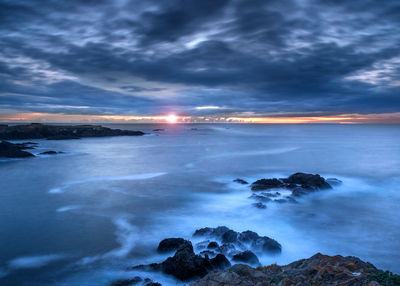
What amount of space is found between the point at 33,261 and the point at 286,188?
17.0 meters

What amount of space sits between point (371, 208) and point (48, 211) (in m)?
21.5

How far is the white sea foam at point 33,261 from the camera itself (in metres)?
10.4

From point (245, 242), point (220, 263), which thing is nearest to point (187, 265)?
point (220, 263)

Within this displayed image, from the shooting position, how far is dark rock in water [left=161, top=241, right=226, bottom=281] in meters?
8.77

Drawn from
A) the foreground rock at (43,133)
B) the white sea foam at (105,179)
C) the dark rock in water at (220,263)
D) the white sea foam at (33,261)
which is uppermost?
the foreground rock at (43,133)

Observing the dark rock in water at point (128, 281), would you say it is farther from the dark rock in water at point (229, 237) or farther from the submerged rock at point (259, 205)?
the submerged rock at point (259, 205)

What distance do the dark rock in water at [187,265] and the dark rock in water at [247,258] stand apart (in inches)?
A: 37.0

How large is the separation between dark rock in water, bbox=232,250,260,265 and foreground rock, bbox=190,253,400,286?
3.22 m

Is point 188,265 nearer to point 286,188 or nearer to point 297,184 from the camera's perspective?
point 286,188

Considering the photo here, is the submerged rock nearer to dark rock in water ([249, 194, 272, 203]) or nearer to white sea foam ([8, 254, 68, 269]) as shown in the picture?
dark rock in water ([249, 194, 272, 203])

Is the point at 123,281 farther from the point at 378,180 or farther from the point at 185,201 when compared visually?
the point at 378,180

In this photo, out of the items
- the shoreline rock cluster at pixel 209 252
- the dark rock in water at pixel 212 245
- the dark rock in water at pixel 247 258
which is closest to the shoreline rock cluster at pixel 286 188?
the shoreline rock cluster at pixel 209 252

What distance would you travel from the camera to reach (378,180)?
90.4 feet

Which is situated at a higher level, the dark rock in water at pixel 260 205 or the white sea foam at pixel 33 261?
the dark rock in water at pixel 260 205
